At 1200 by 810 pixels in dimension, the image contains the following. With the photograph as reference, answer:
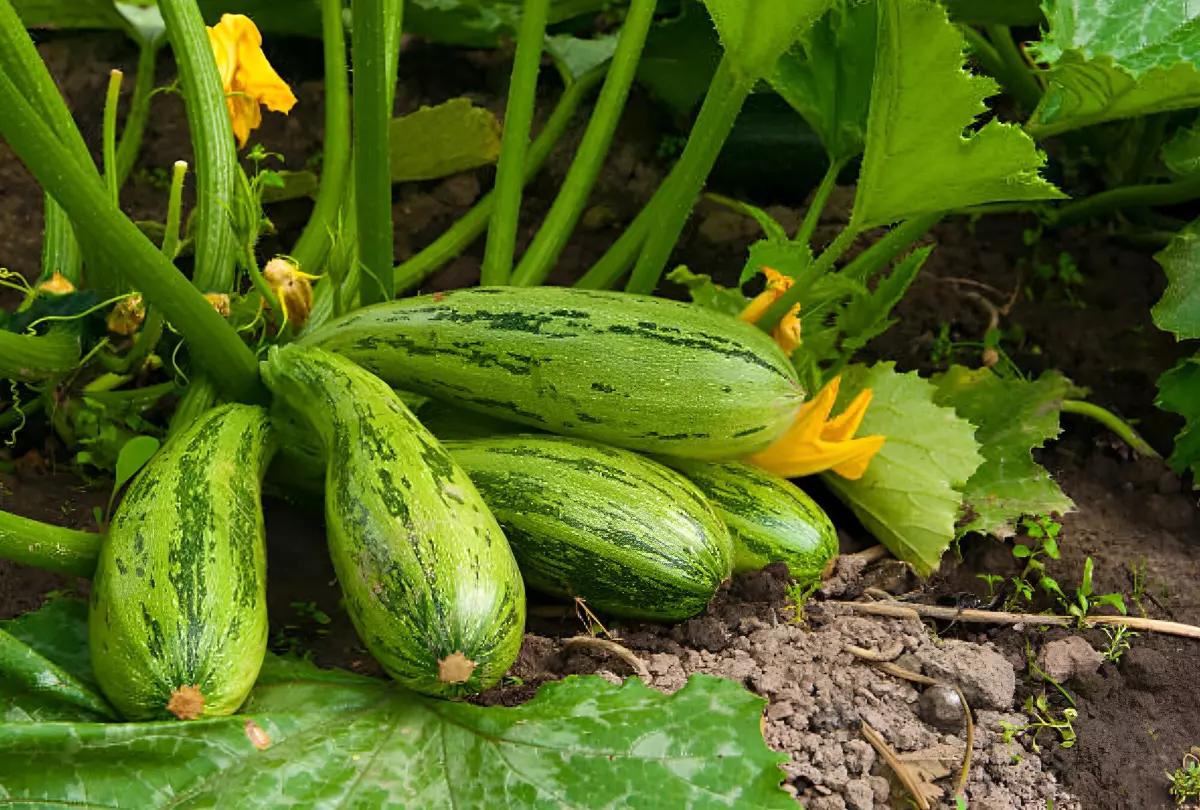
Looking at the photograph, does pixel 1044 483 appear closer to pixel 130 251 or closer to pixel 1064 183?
pixel 1064 183

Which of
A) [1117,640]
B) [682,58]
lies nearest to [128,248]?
[682,58]

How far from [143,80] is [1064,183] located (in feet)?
6.68

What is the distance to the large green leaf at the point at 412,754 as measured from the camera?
4.39 feet

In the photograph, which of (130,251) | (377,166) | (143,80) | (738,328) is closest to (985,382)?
(738,328)

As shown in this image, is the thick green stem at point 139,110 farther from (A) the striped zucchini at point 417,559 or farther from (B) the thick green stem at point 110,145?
(A) the striped zucchini at point 417,559

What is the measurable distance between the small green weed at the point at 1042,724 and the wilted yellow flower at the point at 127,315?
147 cm

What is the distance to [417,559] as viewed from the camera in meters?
1.44

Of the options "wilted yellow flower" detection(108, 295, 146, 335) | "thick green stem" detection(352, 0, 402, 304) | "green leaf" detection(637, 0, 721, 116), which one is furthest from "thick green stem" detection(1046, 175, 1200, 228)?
"wilted yellow flower" detection(108, 295, 146, 335)

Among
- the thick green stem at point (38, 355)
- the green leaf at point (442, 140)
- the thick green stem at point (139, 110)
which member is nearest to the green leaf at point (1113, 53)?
the green leaf at point (442, 140)

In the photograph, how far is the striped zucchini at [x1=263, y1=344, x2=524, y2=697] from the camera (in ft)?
4.66

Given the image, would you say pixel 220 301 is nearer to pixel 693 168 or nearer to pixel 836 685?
pixel 693 168

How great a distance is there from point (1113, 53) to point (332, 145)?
134cm

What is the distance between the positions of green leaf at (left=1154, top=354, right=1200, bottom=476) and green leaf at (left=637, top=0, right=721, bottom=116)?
106 cm

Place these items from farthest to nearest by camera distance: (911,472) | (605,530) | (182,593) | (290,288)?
(911,472) → (290,288) → (605,530) → (182,593)
